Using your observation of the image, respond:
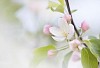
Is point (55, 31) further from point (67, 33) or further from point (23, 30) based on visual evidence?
point (23, 30)

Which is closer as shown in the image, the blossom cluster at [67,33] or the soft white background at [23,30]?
the blossom cluster at [67,33]

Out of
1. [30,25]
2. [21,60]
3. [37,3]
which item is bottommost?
[21,60]

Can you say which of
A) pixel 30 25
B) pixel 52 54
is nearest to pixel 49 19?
pixel 30 25

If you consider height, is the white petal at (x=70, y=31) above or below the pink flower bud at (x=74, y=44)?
above

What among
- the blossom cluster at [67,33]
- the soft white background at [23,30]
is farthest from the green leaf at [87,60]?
the soft white background at [23,30]

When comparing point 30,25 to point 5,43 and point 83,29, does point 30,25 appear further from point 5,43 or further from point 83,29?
point 83,29

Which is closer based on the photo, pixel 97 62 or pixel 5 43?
pixel 97 62

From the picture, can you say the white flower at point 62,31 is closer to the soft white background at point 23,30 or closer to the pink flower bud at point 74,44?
the pink flower bud at point 74,44
